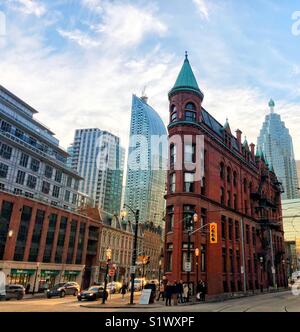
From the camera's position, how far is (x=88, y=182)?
99.5 meters

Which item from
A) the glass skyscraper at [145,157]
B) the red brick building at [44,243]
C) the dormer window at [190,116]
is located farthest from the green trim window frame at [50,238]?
the dormer window at [190,116]

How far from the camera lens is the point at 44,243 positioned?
54219mm

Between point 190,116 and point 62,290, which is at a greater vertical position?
point 190,116

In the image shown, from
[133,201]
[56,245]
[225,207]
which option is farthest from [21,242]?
[225,207]

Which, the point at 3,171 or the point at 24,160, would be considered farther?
the point at 24,160

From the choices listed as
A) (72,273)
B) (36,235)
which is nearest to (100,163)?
(36,235)

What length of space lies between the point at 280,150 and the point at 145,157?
111 metres

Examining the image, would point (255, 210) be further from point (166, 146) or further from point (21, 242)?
point (21, 242)

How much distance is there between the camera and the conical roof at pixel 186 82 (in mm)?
39672

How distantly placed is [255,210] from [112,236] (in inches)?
1384

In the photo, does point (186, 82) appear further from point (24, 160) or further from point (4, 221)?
point (24, 160)

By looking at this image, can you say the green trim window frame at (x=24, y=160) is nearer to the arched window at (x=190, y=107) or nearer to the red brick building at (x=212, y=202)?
the red brick building at (x=212, y=202)

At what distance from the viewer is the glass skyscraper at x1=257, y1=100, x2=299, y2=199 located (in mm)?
108375

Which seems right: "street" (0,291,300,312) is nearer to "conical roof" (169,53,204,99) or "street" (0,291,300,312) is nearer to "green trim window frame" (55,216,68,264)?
"conical roof" (169,53,204,99)
